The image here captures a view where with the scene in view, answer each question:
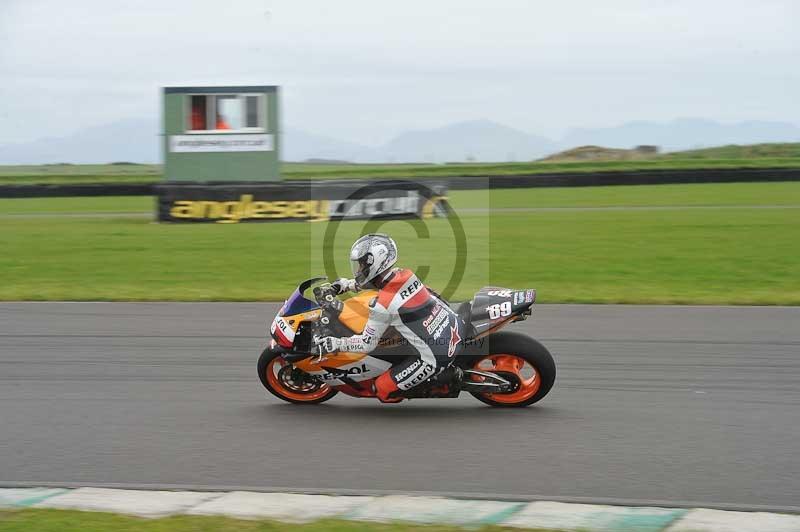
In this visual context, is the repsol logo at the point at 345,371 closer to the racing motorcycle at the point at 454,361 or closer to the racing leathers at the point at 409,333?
the racing motorcycle at the point at 454,361

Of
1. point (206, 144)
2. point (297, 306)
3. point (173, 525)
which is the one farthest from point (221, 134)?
point (173, 525)

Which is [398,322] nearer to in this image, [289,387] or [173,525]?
[289,387]

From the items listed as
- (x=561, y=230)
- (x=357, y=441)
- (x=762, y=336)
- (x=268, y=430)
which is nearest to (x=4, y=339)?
(x=268, y=430)

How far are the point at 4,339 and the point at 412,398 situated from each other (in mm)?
5287

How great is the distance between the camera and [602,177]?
116ft

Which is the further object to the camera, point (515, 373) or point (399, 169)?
point (399, 169)

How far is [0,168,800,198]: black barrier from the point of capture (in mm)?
34312

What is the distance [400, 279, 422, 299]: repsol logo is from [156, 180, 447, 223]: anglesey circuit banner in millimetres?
15468

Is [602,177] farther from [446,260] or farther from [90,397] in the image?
[90,397]

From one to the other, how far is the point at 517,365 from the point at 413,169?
118 ft

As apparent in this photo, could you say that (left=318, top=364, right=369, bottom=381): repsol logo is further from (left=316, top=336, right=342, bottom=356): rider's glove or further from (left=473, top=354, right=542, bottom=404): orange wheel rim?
(left=473, top=354, right=542, bottom=404): orange wheel rim

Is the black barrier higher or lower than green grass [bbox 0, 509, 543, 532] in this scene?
higher

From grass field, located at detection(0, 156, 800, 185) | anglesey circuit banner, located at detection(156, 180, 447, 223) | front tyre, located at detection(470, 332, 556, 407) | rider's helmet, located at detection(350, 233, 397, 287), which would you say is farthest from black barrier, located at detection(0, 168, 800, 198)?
rider's helmet, located at detection(350, 233, 397, 287)

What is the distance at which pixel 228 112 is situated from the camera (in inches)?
1068
